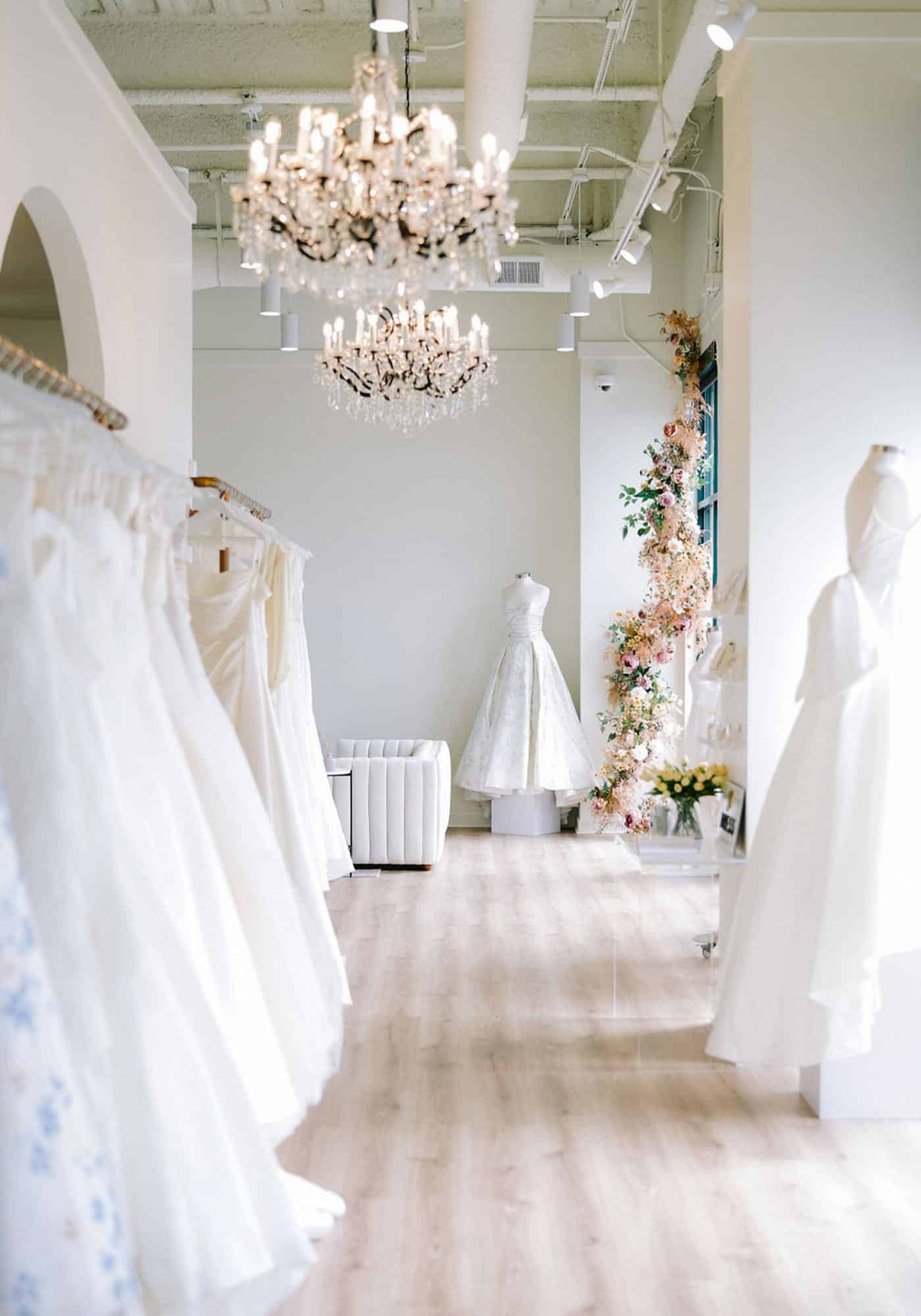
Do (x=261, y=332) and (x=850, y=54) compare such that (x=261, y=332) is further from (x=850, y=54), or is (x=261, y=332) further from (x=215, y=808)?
(x=215, y=808)

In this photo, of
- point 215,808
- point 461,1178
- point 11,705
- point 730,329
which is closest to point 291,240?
point 730,329

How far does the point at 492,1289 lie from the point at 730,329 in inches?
130

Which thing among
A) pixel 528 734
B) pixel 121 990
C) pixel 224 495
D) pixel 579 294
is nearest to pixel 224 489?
pixel 224 495

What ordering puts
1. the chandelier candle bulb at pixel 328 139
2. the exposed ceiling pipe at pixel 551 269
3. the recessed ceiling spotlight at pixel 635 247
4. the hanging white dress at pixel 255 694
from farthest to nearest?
1. the exposed ceiling pipe at pixel 551 269
2. the recessed ceiling spotlight at pixel 635 247
3. the hanging white dress at pixel 255 694
4. the chandelier candle bulb at pixel 328 139

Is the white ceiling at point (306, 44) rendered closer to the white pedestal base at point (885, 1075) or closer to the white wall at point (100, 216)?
the white wall at point (100, 216)

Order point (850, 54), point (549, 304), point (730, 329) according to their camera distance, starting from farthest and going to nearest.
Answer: point (549, 304) < point (730, 329) < point (850, 54)

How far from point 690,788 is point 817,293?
176 cm

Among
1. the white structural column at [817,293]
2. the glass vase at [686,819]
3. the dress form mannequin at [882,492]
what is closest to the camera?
the dress form mannequin at [882,492]

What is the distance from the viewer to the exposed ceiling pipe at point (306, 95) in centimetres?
647

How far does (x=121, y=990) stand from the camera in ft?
5.88

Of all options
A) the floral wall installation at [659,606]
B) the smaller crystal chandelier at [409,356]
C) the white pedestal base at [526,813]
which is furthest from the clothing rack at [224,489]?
the white pedestal base at [526,813]

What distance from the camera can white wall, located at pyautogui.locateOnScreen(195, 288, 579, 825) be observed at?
9.88 meters

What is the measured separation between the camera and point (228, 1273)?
176 cm

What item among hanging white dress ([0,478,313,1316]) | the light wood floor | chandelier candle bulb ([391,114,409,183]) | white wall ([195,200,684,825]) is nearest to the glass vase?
the light wood floor
